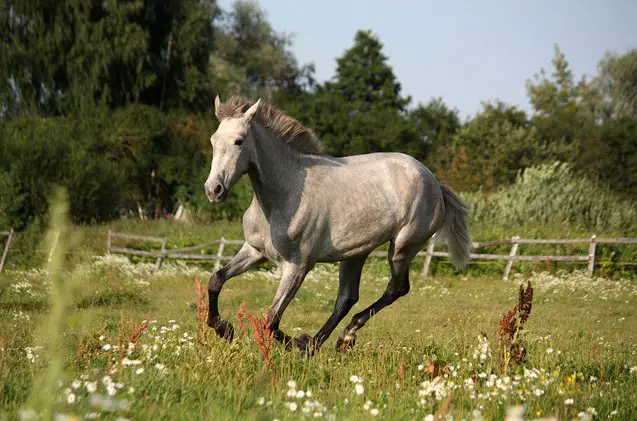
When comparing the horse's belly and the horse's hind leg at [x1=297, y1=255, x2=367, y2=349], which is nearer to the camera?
the horse's belly

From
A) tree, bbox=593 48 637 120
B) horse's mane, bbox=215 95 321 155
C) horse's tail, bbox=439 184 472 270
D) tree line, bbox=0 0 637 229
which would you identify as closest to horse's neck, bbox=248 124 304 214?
horse's mane, bbox=215 95 321 155

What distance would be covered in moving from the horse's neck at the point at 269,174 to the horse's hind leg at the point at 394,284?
4.23 ft

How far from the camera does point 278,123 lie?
6.30 meters

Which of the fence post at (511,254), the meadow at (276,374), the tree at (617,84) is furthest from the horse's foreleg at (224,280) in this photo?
the tree at (617,84)

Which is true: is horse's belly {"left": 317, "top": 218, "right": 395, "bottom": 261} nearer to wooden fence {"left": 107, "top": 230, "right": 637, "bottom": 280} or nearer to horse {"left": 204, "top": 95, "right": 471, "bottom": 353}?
horse {"left": 204, "top": 95, "right": 471, "bottom": 353}

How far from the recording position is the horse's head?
526 cm

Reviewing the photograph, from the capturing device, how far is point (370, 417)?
3.83m

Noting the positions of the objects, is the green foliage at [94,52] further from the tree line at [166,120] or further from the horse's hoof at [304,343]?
the horse's hoof at [304,343]

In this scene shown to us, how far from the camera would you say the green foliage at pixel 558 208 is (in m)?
22.4

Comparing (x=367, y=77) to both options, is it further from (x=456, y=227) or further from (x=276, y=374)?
(x=276, y=374)

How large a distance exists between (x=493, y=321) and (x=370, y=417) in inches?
273

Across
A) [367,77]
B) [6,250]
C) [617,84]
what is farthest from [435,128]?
[6,250]

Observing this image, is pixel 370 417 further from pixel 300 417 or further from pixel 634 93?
pixel 634 93

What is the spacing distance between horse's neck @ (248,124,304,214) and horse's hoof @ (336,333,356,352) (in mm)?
1349
